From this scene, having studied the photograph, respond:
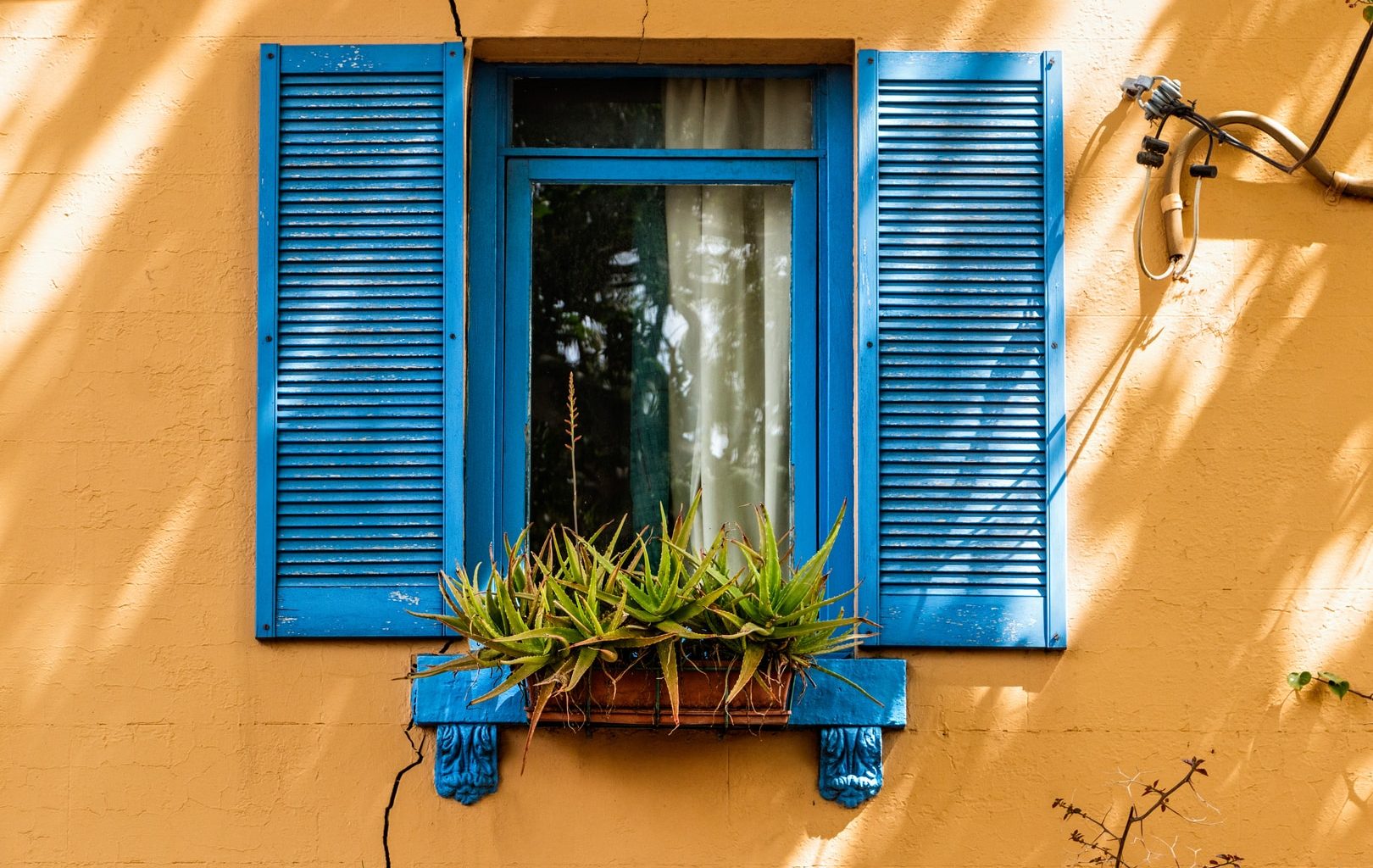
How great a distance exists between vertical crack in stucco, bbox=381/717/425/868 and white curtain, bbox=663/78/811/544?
2.81 ft

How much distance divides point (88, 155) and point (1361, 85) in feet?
10.4

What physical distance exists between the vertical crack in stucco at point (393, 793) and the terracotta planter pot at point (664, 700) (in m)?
0.40

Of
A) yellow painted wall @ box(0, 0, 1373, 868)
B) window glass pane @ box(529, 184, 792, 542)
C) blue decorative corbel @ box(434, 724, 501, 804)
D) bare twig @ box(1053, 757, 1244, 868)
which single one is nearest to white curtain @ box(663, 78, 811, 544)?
window glass pane @ box(529, 184, 792, 542)

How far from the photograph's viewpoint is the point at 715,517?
11.9 feet

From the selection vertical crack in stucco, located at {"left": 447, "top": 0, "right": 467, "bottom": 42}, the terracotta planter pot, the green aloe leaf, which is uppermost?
vertical crack in stucco, located at {"left": 447, "top": 0, "right": 467, "bottom": 42}

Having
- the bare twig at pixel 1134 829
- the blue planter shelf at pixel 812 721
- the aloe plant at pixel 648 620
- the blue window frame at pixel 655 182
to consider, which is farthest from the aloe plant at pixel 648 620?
the bare twig at pixel 1134 829

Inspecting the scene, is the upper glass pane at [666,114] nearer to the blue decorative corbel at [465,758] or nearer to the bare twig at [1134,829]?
the blue decorative corbel at [465,758]

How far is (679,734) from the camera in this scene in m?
3.39

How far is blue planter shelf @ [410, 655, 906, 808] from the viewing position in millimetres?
3338

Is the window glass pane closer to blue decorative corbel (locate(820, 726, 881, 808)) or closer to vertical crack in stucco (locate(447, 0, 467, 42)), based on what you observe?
vertical crack in stucco (locate(447, 0, 467, 42))

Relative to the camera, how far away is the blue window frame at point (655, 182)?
3.58 meters

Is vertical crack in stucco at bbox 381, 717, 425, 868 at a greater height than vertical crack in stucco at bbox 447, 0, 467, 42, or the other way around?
vertical crack in stucco at bbox 447, 0, 467, 42

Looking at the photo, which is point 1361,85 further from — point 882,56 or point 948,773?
point 948,773

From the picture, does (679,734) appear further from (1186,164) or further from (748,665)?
(1186,164)
